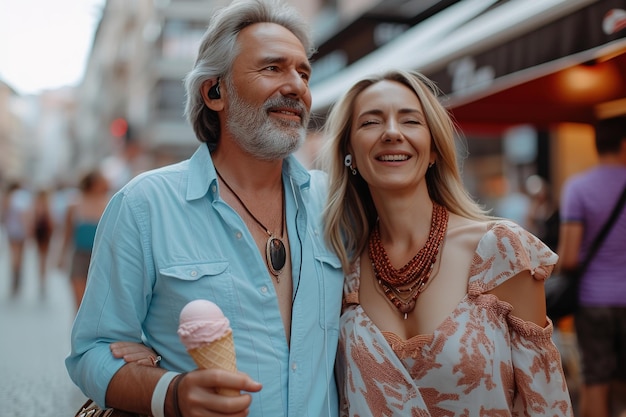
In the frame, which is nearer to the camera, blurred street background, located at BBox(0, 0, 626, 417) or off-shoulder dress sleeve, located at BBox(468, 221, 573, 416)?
off-shoulder dress sleeve, located at BBox(468, 221, 573, 416)

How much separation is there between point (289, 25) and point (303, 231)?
0.80 m

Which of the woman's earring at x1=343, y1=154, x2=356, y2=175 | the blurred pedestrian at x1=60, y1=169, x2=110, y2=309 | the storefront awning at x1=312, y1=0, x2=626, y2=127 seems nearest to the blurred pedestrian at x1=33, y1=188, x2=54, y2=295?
the blurred pedestrian at x1=60, y1=169, x2=110, y2=309

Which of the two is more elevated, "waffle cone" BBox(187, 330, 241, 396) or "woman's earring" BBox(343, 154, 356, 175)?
"woman's earring" BBox(343, 154, 356, 175)

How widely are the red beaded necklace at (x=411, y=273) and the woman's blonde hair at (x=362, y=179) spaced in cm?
14

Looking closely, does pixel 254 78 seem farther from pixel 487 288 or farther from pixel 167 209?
pixel 487 288

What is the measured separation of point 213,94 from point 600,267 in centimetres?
288

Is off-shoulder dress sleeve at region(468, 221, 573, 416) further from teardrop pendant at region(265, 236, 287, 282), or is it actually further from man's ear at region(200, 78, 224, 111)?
man's ear at region(200, 78, 224, 111)

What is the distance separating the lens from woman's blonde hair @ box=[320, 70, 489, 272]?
8.33ft

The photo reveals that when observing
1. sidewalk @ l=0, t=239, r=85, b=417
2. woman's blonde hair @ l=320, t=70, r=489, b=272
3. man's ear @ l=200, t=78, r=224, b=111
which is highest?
man's ear @ l=200, t=78, r=224, b=111

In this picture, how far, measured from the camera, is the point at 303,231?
247 centimetres

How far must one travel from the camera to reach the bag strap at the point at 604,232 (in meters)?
4.12

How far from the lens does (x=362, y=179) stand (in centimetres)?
280

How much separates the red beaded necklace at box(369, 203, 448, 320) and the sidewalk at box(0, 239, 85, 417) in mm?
3246

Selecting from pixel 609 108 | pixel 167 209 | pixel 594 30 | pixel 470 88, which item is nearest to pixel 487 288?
pixel 167 209
